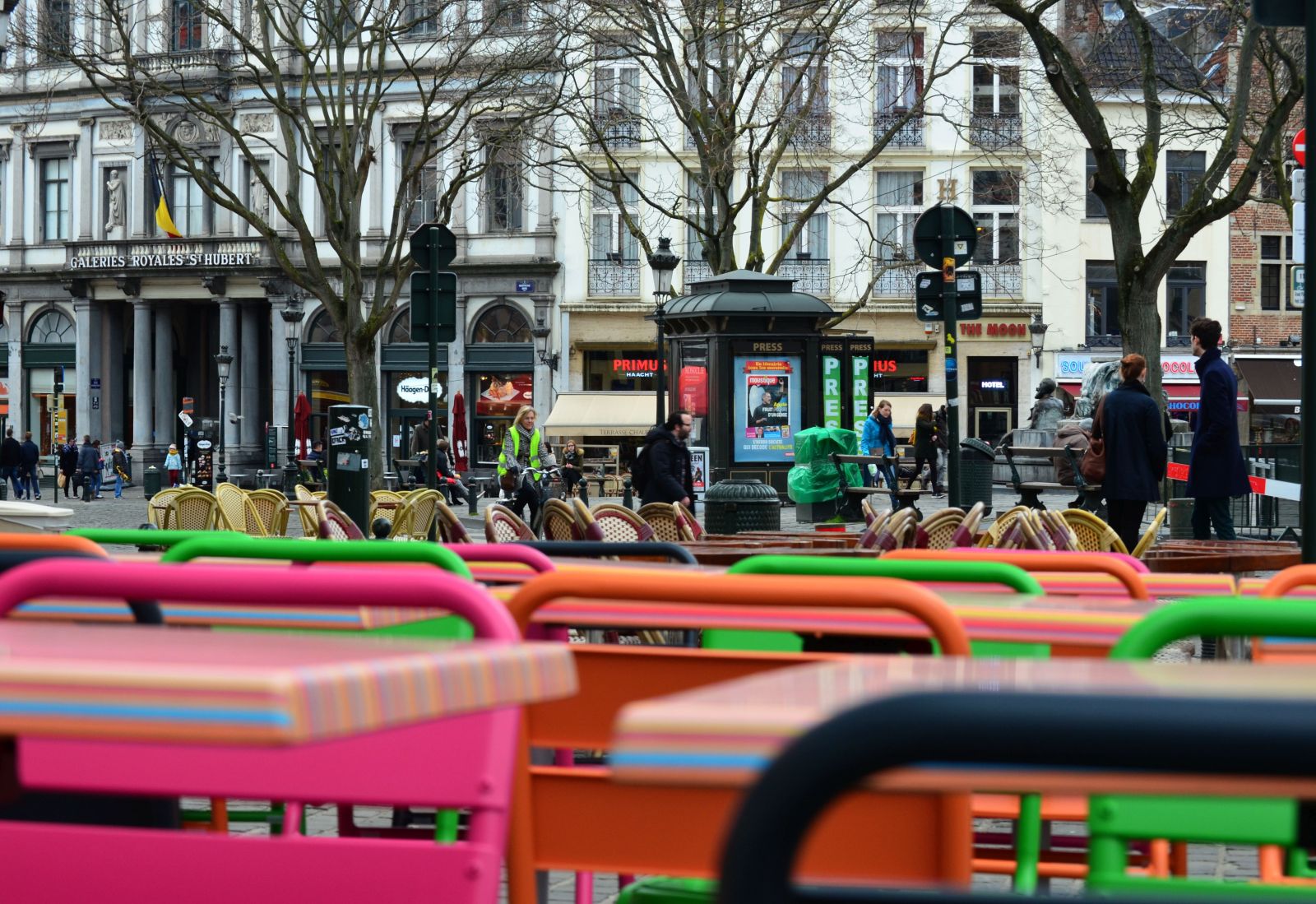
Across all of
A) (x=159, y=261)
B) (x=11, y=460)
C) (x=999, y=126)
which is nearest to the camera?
(x=11, y=460)

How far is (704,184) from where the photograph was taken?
28.4 m

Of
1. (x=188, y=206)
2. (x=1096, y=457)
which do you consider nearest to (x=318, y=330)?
(x=188, y=206)

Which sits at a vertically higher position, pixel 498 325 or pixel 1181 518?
pixel 498 325

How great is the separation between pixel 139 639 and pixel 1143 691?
1.06 m

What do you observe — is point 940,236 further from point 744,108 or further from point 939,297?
point 744,108

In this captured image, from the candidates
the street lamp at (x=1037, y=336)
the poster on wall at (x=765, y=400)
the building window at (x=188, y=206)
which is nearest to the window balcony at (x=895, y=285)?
the street lamp at (x=1037, y=336)

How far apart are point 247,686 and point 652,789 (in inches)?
47.2

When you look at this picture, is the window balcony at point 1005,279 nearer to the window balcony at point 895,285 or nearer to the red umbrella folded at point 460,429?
the window balcony at point 895,285

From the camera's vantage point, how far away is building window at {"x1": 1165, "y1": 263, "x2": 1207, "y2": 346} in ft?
164

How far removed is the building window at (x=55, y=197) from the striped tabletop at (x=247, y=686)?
5907cm

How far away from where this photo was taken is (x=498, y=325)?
53375mm

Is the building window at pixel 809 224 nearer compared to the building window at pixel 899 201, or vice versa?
the building window at pixel 809 224

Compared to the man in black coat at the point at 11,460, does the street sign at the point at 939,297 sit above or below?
above

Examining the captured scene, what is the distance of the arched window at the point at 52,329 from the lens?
57875 millimetres
